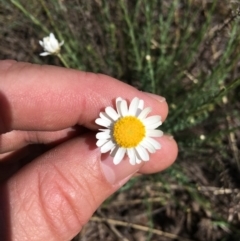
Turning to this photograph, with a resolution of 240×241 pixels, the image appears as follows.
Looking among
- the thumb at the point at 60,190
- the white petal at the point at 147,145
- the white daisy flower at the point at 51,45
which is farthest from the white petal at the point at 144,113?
the white daisy flower at the point at 51,45

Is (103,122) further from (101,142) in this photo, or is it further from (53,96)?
(53,96)

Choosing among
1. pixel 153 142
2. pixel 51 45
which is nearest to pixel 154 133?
pixel 153 142

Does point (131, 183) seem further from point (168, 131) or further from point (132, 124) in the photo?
point (132, 124)

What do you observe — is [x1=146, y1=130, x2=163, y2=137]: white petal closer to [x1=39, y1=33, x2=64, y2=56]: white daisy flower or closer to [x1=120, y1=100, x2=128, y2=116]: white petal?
[x1=120, y1=100, x2=128, y2=116]: white petal

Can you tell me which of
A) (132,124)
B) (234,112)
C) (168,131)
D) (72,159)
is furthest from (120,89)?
(234,112)

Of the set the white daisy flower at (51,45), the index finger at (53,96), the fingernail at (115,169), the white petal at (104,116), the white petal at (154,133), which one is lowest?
the fingernail at (115,169)

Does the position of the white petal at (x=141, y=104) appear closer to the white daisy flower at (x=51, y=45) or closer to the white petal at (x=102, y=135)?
the white petal at (x=102, y=135)

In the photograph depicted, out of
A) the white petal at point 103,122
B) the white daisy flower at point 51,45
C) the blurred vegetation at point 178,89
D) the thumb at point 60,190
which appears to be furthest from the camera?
the blurred vegetation at point 178,89
